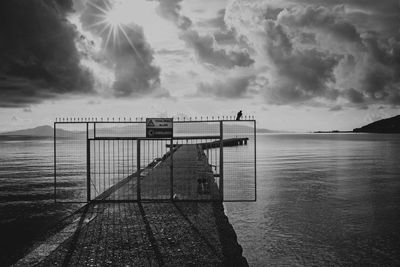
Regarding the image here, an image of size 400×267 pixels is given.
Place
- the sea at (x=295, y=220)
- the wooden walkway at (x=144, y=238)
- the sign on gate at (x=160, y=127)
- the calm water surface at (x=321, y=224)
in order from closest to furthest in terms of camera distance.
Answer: the wooden walkway at (x=144, y=238), the sea at (x=295, y=220), the calm water surface at (x=321, y=224), the sign on gate at (x=160, y=127)

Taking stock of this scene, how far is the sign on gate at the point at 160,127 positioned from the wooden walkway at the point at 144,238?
2506 millimetres

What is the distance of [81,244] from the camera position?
7656 mm

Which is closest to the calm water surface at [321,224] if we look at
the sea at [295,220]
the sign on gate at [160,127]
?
the sea at [295,220]

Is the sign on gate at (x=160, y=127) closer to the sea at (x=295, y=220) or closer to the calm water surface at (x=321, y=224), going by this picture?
the sea at (x=295, y=220)

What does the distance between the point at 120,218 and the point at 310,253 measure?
20.7 feet

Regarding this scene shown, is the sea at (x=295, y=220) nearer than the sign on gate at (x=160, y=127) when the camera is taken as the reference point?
Yes

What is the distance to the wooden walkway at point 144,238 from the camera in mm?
6734

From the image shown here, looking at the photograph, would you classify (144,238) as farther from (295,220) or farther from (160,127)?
(295,220)

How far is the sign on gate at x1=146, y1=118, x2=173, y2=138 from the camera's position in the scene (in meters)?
11.6

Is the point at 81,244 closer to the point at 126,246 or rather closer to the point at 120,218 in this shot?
the point at 126,246

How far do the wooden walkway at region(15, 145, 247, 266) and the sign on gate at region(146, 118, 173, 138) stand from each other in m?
2.51

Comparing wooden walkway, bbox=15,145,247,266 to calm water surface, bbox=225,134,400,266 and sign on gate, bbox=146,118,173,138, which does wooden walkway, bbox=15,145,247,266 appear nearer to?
sign on gate, bbox=146,118,173,138

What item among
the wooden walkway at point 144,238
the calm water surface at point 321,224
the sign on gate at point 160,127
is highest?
the sign on gate at point 160,127

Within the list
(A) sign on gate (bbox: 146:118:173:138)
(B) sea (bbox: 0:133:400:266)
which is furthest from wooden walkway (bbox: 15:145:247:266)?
(A) sign on gate (bbox: 146:118:173:138)
